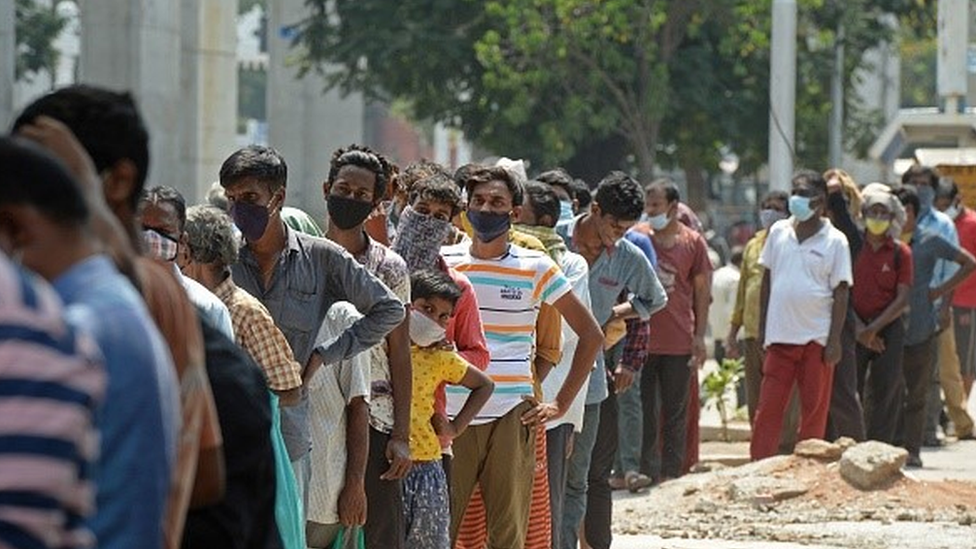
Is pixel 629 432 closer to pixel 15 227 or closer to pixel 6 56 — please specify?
pixel 6 56

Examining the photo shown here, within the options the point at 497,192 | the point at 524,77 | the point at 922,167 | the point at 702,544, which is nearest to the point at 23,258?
the point at 497,192

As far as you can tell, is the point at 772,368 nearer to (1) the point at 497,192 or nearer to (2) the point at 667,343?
(2) the point at 667,343

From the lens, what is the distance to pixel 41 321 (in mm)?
3168

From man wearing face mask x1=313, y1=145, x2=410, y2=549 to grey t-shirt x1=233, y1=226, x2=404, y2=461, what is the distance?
0.42 metres

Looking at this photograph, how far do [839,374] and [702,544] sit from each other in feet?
11.0

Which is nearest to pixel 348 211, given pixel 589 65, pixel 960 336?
pixel 960 336

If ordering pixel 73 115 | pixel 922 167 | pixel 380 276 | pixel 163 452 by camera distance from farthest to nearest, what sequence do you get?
pixel 922 167 → pixel 380 276 → pixel 73 115 → pixel 163 452

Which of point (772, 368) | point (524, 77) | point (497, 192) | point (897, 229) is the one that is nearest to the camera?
point (497, 192)

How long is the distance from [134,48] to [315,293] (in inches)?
1125

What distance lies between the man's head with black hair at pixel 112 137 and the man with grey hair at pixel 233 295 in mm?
2809

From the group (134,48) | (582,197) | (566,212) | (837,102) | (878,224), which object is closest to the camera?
(566,212)

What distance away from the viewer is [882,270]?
51.9 feet

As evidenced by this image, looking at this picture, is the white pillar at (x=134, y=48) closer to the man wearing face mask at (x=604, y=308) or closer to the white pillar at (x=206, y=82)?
the white pillar at (x=206, y=82)

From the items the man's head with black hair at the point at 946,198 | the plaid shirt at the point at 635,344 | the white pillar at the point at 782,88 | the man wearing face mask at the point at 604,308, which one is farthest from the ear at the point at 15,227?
the white pillar at the point at 782,88
